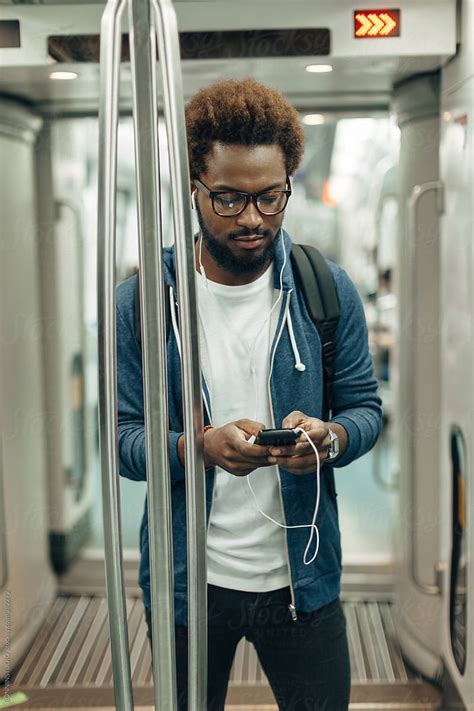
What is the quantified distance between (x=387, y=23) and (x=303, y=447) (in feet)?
2.84

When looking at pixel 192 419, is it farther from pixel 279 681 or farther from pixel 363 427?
pixel 279 681

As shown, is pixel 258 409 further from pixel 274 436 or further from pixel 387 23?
pixel 387 23

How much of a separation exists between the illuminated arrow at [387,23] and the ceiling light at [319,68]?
0.13m

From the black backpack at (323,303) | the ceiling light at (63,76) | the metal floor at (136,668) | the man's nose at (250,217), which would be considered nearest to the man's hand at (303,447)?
the black backpack at (323,303)

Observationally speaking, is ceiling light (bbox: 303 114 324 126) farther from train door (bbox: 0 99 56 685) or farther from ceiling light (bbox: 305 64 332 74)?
train door (bbox: 0 99 56 685)

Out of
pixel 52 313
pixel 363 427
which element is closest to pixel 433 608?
pixel 363 427

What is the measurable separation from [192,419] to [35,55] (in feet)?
2.85

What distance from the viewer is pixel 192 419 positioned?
1.33 m

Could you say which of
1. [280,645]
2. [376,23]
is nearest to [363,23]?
[376,23]

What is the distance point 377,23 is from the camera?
5.70ft

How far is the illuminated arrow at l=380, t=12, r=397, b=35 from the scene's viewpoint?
5.70 feet

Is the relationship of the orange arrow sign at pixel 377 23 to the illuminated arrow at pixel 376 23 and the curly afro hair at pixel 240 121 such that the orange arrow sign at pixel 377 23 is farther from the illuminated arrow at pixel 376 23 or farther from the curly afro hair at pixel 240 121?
the curly afro hair at pixel 240 121

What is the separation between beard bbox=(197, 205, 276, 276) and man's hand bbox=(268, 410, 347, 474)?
0.28 m

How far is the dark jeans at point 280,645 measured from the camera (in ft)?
5.70
